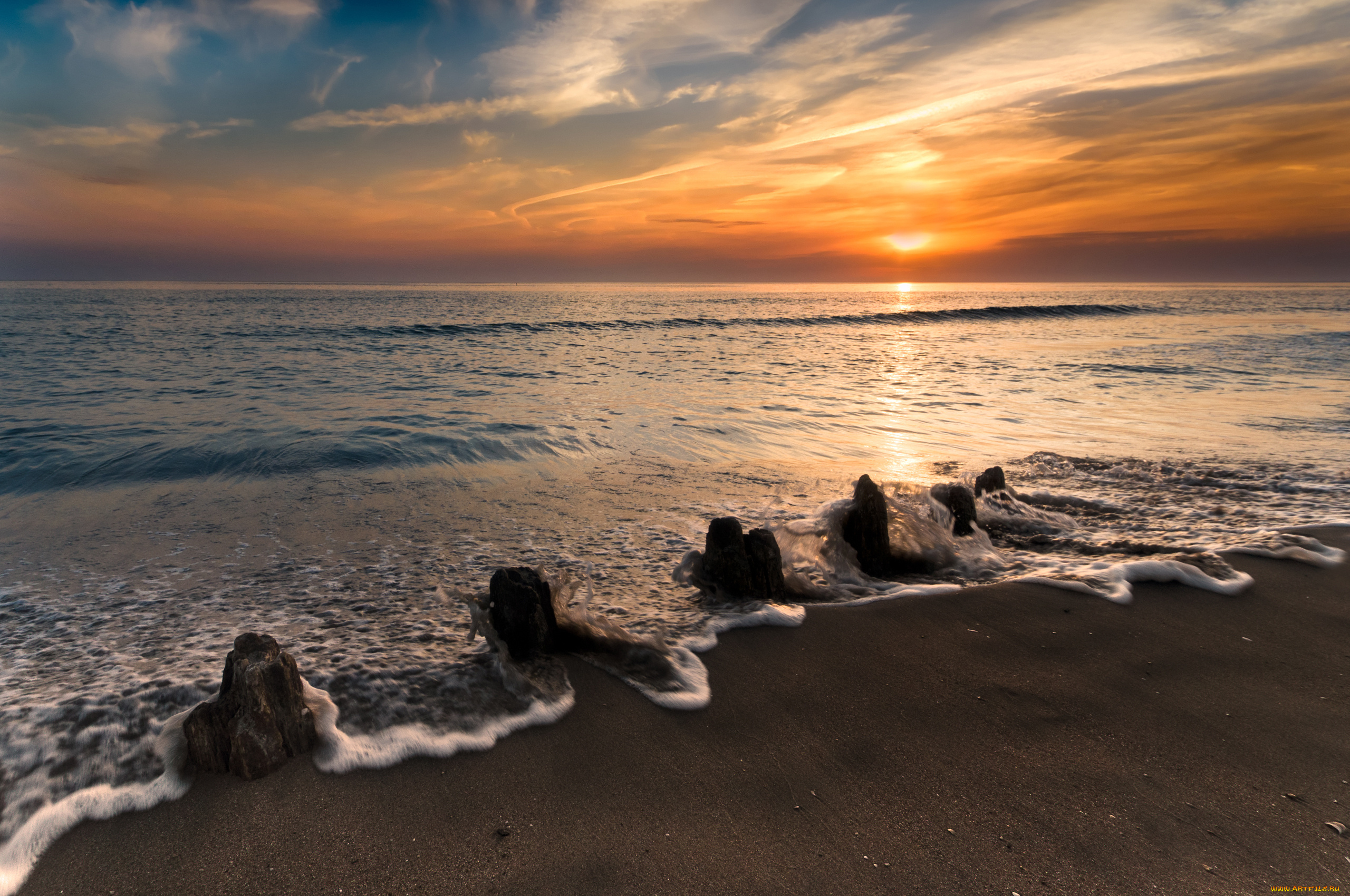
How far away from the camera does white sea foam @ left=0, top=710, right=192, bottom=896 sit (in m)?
2.18

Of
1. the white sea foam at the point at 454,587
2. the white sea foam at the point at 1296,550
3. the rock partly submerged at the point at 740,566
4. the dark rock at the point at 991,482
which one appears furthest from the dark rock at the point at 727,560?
the white sea foam at the point at 1296,550

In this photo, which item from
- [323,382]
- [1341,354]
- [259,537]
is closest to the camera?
[259,537]

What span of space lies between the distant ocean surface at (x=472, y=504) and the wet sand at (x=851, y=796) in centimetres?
27

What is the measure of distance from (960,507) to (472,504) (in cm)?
457

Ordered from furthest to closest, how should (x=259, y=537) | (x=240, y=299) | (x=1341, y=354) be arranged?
1. (x=240, y=299)
2. (x=1341, y=354)
3. (x=259, y=537)

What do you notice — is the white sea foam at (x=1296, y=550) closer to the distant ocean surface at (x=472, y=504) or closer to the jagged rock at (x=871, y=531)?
the distant ocean surface at (x=472, y=504)

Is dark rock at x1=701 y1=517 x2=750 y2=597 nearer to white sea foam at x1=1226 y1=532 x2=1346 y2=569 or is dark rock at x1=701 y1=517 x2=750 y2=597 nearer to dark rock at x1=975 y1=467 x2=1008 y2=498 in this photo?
dark rock at x1=975 y1=467 x2=1008 y2=498

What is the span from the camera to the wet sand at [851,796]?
2.08 metres

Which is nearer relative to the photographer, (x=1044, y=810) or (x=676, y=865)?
(x=676, y=865)

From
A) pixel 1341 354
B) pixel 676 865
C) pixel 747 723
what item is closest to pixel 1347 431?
pixel 747 723

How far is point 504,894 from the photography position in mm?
2006

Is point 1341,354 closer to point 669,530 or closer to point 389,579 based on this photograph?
point 669,530

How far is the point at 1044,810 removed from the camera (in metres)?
2.31

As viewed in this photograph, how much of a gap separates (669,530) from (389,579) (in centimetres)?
224
